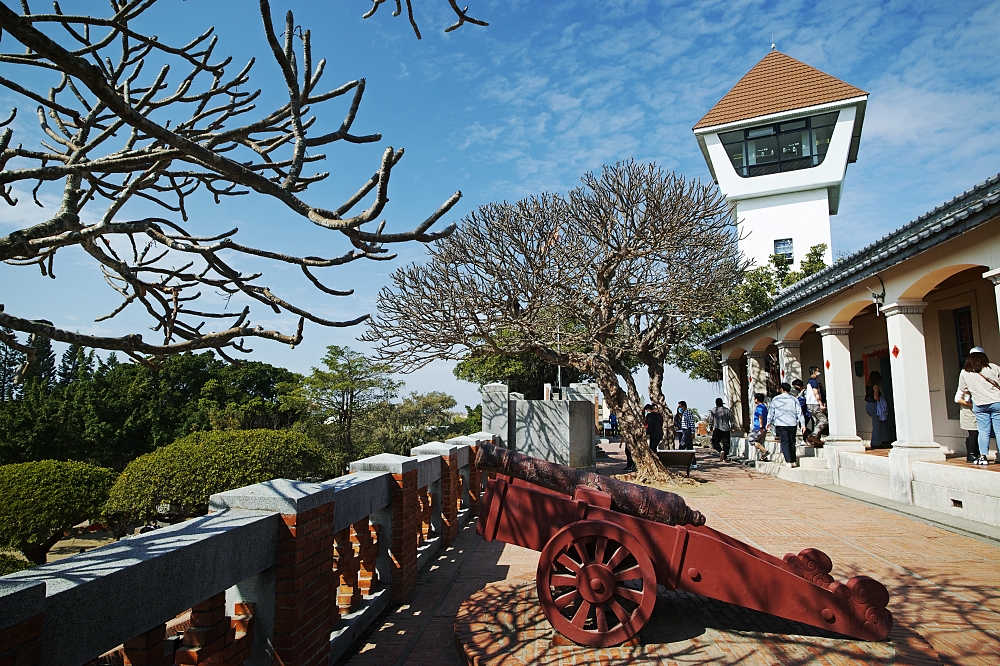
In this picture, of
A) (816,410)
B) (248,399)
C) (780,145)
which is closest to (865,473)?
(816,410)

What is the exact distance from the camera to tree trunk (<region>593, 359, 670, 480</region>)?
41.2ft

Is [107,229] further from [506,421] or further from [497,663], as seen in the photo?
[506,421]

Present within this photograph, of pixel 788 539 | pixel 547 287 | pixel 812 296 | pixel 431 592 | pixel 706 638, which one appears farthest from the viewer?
pixel 547 287

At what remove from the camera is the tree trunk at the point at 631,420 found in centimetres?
1255

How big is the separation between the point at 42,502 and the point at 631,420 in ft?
38.6

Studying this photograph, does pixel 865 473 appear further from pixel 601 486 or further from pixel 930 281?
pixel 601 486

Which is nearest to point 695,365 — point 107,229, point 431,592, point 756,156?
point 756,156

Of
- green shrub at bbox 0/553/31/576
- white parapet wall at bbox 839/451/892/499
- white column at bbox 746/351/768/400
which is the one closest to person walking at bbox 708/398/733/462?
white column at bbox 746/351/768/400

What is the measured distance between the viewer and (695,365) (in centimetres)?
2822

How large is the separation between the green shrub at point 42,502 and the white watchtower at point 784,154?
26.5 m

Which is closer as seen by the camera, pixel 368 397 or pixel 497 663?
pixel 497 663

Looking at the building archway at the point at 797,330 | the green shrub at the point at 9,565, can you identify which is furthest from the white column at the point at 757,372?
the green shrub at the point at 9,565

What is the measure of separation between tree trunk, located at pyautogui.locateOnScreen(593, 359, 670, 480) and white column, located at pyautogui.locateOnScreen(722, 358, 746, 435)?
9.47m

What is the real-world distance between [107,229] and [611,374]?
11110mm
